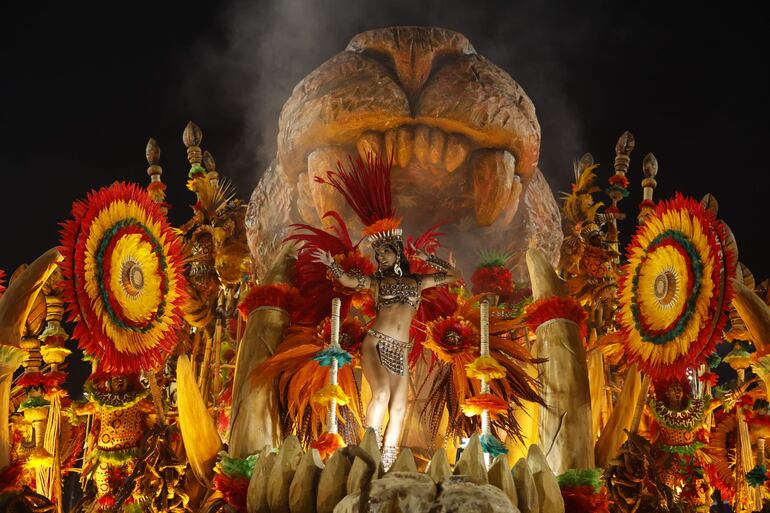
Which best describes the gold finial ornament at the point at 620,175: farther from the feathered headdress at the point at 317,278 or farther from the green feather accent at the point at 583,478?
the green feather accent at the point at 583,478

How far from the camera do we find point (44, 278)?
5.16 meters

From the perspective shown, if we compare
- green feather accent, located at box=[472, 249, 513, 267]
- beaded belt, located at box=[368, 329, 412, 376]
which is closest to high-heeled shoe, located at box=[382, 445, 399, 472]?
beaded belt, located at box=[368, 329, 412, 376]

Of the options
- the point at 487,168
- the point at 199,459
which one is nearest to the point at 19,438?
the point at 199,459

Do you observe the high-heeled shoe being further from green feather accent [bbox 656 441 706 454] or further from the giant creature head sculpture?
green feather accent [bbox 656 441 706 454]

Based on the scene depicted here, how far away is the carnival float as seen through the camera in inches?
193

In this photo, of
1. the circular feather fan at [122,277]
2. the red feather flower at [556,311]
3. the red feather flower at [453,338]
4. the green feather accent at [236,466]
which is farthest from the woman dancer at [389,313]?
the circular feather fan at [122,277]

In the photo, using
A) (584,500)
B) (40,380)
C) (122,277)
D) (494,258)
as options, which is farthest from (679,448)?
(40,380)

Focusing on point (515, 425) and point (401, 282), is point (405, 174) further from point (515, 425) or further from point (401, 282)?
point (515, 425)

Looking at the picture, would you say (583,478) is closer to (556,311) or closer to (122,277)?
(556,311)

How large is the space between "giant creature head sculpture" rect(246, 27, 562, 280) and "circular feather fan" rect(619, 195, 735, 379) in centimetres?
155

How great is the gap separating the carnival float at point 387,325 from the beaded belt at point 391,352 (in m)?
0.01

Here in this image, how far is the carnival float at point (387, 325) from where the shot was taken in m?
4.91

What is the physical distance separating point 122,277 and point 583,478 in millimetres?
2810

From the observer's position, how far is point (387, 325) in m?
5.42
